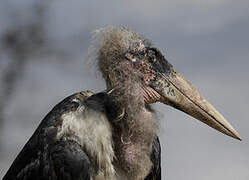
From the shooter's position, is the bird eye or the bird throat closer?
the bird throat

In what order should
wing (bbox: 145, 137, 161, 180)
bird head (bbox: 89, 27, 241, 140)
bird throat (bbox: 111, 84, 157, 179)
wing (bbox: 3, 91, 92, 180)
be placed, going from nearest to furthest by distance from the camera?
1. wing (bbox: 3, 91, 92, 180)
2. bird throat (bbox: 111, 84, 157, 179)
3. bird head (bbox: 89, 27, 241, 140)
4. wing (bbox: 145, 137, 161, 180)

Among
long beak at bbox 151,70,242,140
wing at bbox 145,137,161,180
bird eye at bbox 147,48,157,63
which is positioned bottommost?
wing at bbox 145,137,161,180

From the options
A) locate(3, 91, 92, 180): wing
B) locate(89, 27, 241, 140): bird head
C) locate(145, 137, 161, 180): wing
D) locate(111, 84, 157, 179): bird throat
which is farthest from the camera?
locate(145, 137, 161, 180): wing

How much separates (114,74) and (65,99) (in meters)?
0.50

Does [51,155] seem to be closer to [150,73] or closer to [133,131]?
[133,131]

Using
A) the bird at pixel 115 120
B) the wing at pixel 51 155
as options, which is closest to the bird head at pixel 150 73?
the bird at pixel 115 120

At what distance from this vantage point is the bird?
7160 mm

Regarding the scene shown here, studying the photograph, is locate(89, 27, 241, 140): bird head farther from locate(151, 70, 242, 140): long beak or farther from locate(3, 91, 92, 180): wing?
locate(3, 91, 92, 180): wing

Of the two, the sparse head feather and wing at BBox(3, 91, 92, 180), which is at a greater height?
the sparse head feather

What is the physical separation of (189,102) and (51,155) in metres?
1.48

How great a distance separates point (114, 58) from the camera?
300 inches

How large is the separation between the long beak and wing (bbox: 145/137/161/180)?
58cm

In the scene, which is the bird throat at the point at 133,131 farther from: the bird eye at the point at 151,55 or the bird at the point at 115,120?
the bird eye at the point at 151,55

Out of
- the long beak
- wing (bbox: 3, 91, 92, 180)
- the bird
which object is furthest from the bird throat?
wing (bbox: 3, 91, 92, 180)
